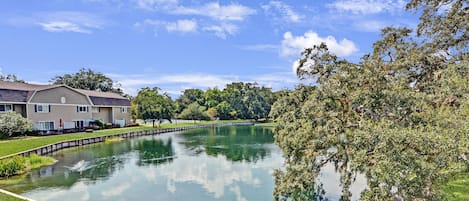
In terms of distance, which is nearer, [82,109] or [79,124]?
[79,124]

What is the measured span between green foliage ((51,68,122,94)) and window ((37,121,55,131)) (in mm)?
25411

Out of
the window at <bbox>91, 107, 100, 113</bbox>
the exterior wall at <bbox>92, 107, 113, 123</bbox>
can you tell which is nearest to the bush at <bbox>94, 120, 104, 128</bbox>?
the exterior wall at <bbox>92, 107, 113, 123</bbox>

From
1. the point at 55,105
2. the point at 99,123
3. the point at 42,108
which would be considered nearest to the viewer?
the point at 42,108

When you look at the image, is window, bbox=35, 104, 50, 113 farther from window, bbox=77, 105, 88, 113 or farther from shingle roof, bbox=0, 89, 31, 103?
window, bbox=77, 105, 88, 113

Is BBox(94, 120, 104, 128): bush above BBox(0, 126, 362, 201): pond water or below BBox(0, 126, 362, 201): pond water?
above

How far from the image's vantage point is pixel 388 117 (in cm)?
706

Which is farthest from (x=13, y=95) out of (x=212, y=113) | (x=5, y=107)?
(x=212, y=113)

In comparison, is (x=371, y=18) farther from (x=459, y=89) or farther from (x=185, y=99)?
(x=185, y=99)

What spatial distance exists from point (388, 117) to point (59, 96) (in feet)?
113

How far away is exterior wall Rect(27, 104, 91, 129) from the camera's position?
1238 inches

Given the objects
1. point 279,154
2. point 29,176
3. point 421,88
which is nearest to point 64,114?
point 29,176

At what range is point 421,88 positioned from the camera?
8688mm

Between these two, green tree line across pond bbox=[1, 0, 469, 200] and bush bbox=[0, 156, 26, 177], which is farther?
bush bbox=[0, 156, 26, 177]

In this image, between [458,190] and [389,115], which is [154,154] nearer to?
[458,190]
